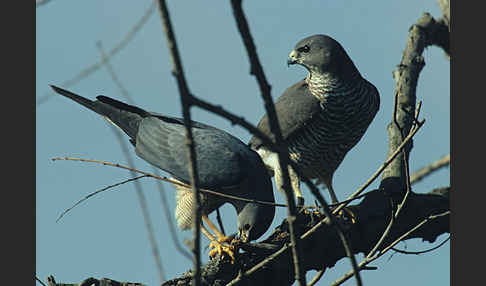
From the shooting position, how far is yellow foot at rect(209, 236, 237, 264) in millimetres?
3686

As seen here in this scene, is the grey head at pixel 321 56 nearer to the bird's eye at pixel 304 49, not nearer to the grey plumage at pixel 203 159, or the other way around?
the bird's eye at pixel 304 49

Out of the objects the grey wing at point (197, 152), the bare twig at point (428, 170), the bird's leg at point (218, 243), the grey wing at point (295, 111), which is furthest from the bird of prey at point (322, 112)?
the bird's leg at point (218, 243)

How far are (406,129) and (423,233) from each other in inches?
33.0

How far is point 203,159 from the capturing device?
4.46 meters

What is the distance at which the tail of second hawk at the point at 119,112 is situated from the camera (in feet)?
16.0

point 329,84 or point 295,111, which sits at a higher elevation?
point 329,84

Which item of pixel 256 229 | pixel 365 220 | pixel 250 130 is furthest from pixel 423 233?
pixel 250 130

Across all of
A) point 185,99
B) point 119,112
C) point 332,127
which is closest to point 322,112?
point 332,127

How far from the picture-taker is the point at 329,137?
5.12 meters

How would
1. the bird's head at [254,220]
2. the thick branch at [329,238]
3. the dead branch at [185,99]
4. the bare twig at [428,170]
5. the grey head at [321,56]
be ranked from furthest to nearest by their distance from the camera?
the grey head at [321,56] → the bare twig at [428,170] → the bird's head at [254,220] → the thick branch at [329,238] → the dead branch at [185,99]

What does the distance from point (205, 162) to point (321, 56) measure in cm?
156

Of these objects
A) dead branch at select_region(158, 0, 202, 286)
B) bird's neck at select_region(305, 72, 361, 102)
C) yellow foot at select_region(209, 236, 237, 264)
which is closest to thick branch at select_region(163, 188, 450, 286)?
yellow foot at select_region(209, 236, 237, 264)

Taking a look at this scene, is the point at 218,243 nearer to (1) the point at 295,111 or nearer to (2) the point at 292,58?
(1) the point at 295,111

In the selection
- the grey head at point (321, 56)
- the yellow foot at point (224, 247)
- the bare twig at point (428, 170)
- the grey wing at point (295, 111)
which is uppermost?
the grey head at point (321, 56)
